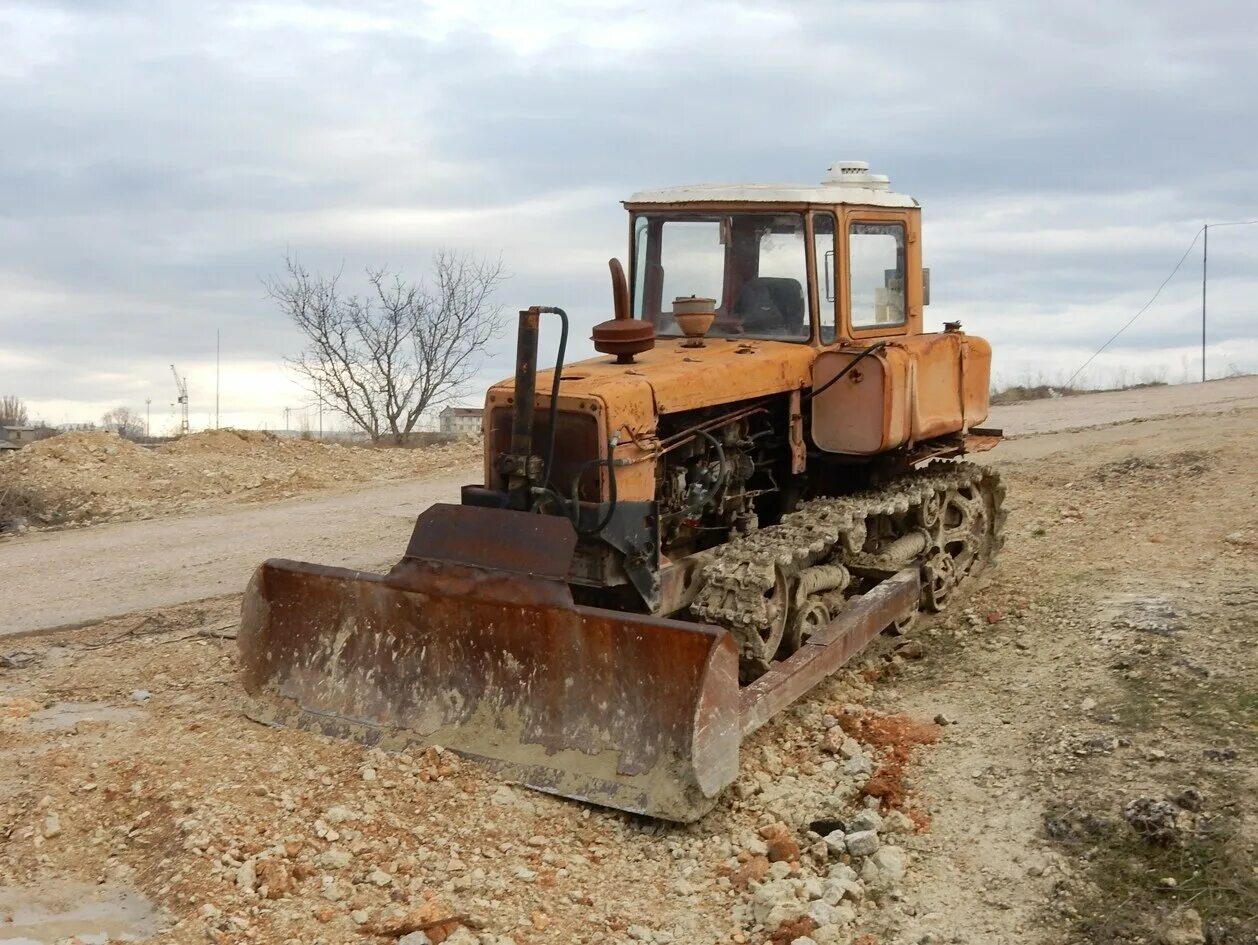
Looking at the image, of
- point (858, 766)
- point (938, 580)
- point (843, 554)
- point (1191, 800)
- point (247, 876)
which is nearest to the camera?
point (247, 876)

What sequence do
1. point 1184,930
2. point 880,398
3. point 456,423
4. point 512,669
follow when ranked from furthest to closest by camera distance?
point 456,423 → point 880,398 → point 512,669 → point 1184,930

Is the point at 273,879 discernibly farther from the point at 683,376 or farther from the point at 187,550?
the point at 187,550

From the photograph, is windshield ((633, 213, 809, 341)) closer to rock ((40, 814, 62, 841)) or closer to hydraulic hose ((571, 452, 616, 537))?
hydraulic hose ((571, 452, 616, 537))

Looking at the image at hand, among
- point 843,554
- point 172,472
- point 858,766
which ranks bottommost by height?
point 858,766

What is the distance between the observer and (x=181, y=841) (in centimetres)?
512

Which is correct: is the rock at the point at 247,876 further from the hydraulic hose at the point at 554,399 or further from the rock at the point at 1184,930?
the rock at the point at 1184,930

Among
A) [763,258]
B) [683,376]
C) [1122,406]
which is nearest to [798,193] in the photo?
[763,258]

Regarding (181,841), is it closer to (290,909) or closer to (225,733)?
(290,909)

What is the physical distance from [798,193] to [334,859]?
15.0 ft

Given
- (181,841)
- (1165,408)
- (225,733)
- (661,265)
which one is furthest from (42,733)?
(1165,408)

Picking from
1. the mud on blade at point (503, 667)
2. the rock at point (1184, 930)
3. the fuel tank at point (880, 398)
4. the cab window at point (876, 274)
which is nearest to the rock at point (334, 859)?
the mud on blade at point (503, 667)

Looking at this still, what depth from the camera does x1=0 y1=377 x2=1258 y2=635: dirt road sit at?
1035 cm

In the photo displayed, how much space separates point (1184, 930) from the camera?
471cm

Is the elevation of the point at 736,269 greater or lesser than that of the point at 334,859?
greater
